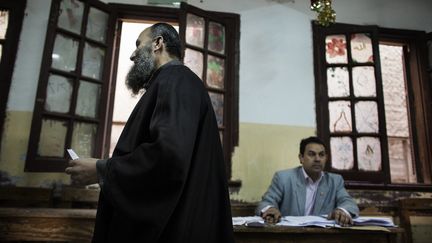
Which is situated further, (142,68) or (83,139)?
(83,139)

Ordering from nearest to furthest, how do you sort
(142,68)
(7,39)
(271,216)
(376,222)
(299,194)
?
(142,68) < (376,222) < (271,216) < (299,194) < (7,39)

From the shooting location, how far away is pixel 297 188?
2.70 metres

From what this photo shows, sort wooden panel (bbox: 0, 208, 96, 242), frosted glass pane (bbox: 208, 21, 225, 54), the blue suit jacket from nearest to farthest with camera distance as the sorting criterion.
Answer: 1. wooden panel (bbox: 0, 208, 96, 242)
2. the blue suit jacket
3. frosted glass pane (bbox: 208, 21, 225, 54)

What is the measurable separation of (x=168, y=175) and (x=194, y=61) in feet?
8.36

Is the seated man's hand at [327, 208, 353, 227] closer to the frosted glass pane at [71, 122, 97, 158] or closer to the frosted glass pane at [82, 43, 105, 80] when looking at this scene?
the frosted glass pane at [71, 122, 97, 158]

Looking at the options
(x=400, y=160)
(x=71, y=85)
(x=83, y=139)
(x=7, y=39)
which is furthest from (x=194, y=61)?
(x=400, y=160)

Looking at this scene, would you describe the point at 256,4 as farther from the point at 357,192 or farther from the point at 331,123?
the point at 357,192

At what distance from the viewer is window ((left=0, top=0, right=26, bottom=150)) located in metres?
3.08

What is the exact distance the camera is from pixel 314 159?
274 cm

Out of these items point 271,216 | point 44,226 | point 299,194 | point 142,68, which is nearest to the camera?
point 142,68

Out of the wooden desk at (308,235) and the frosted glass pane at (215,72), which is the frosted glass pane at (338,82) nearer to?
the frosted glass pane at (215,72)

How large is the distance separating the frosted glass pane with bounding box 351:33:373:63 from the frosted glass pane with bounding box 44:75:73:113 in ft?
10.4

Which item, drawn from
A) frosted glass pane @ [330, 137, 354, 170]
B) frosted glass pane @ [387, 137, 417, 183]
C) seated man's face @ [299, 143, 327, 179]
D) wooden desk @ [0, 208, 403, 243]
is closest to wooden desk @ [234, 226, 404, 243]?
wooden desk @ [0, 208, 403, 243]

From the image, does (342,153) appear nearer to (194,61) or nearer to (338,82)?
(338,82)
